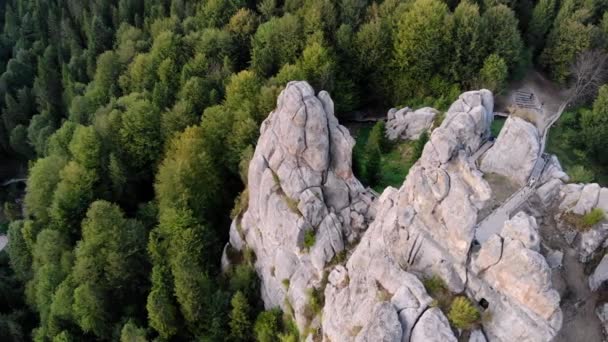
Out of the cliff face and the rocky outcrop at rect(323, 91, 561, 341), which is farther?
the cliff face

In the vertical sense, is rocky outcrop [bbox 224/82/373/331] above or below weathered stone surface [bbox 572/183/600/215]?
below

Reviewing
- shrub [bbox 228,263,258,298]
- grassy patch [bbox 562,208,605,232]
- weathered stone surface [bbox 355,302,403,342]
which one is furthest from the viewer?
shrub [bbox 228,263,258,298]

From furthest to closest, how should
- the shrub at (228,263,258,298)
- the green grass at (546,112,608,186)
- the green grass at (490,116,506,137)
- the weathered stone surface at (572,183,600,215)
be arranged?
the green grass at (490,116,506,137) < the green grass at (546,112,608,186) < the shrub at (228,263,258,298) < the weathered stone surface at (572,183,600,215)

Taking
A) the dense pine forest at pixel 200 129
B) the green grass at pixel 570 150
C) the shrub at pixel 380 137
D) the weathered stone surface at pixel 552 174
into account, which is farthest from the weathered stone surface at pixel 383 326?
the green grass at pixel 570 150

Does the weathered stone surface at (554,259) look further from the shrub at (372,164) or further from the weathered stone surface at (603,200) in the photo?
the shrub at (372,164)

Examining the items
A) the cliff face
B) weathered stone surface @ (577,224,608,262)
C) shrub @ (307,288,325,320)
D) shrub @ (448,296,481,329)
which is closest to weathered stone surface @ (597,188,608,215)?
weathered stone surface @ (577,224,608,262)

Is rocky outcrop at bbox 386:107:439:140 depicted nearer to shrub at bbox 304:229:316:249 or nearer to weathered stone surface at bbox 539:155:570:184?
weathered stone surface at bbox 539:155:570:184
